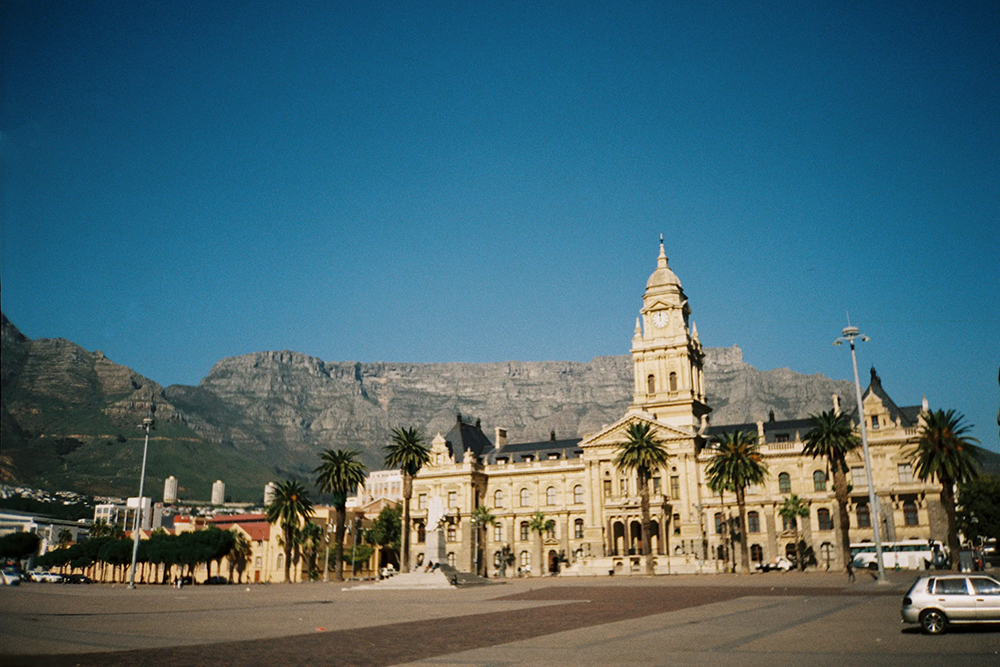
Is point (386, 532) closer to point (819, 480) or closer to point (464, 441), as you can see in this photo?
point (464, 441)

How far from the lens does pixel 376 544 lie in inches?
4380

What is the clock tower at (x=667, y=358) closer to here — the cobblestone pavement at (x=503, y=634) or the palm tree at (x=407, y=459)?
the palm tree at (x=407, y=459)

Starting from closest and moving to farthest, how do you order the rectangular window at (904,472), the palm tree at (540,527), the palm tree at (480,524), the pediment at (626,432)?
the rectangular window at (904,472), the pediment at (626,432), the palm tree at (540,527), the palm tree at (480,524)

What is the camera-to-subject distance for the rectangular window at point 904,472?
266 feet

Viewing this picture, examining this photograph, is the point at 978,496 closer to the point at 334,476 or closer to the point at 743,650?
the point at 334,476

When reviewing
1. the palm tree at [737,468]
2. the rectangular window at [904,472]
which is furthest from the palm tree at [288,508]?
the rectangular window at [904,472]

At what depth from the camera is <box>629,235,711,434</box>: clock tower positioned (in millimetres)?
96062

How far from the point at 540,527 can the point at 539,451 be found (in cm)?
1386

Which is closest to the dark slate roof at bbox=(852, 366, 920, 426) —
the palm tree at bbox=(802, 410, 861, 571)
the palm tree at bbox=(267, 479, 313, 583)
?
the palm tree at bbox=(802, 410, 861, 571)

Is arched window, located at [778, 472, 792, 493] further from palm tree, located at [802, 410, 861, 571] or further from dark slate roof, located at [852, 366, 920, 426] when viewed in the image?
palm tree, located at [802, 410, 861, 571]

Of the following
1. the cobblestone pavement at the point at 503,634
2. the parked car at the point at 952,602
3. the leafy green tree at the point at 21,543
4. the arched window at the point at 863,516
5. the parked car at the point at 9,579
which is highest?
the arched window at the point at 863,516

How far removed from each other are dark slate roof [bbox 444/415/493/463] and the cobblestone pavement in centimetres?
7266

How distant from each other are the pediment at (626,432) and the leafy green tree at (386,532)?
33.8m

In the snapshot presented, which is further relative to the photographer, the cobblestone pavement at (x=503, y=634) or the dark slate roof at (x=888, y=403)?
the dark slate roof at (x=888, y=403)
